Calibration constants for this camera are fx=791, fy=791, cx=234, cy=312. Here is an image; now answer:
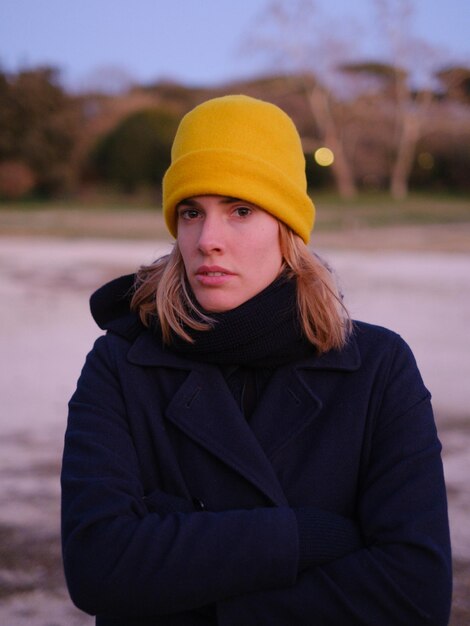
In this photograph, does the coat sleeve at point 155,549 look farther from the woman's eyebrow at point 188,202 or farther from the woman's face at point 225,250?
the woman's eyebrow at point 188,202

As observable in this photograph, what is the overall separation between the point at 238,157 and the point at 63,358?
4.89 m

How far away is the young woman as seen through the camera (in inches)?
56.7

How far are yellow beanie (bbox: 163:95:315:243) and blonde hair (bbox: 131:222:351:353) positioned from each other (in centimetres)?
9

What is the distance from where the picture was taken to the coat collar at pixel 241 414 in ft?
5.12

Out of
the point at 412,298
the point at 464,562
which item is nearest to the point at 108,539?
the point at 464,562

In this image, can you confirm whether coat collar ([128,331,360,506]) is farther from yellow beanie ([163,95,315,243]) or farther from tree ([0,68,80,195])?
tree ([0,68,80,195])

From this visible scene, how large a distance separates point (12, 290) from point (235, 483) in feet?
27.5

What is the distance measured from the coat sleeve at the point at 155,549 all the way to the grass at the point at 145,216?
14.1m

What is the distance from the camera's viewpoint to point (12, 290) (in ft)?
31.2

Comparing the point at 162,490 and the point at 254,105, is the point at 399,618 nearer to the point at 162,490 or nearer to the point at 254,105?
the point at 162,490

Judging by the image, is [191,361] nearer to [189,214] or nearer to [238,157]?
[189,214]

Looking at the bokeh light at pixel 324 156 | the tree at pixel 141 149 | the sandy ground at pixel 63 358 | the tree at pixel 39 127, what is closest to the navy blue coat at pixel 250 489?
the sandy ground at pixel 63 358

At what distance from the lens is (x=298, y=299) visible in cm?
173

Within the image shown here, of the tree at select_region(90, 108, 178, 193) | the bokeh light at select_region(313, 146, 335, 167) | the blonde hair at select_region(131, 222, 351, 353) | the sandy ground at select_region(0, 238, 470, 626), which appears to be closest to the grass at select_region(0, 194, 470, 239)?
the tree at select_region(90, 108, 178, 193)
